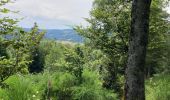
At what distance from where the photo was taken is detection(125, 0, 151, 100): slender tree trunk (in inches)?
318

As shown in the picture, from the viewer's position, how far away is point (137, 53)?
8.13m

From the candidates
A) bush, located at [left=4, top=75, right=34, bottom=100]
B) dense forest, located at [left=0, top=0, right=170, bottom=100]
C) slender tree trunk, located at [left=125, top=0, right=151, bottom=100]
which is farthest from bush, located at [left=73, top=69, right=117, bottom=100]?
bush, located at [left=4, top=75, right=34, bottom=100]

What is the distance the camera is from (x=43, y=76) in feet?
42.6

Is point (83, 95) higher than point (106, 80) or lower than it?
higher

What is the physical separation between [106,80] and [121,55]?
1492 millimetres

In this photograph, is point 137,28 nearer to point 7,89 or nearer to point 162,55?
Result: point 7,89

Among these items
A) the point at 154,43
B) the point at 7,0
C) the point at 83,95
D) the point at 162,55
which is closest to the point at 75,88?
the point at 83,95

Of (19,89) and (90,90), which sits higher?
(19,89)

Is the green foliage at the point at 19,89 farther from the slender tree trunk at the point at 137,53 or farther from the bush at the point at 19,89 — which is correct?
the slender tree trunk at the point at 137,53

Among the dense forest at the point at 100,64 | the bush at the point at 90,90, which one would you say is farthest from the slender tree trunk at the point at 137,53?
the bush at the point at 90,90

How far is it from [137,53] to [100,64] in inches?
561

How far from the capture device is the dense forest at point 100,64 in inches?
320

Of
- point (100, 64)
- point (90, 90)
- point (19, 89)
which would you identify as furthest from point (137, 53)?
point (100, 64)

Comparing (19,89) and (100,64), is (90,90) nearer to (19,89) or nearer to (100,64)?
(19,89)
